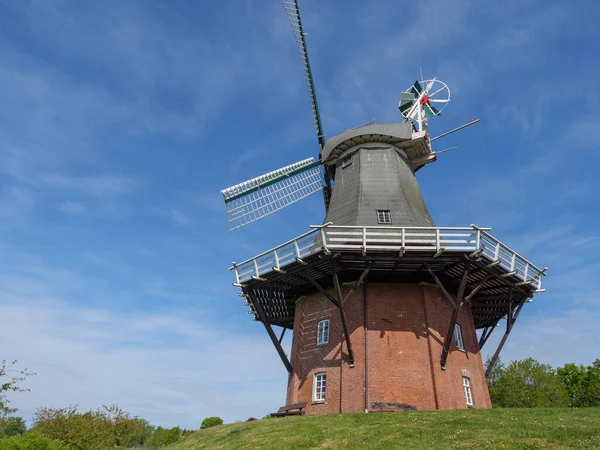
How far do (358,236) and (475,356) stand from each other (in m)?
7.53

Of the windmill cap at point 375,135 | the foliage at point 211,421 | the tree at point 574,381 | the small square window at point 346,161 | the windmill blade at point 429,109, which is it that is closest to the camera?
the windmill cap at point 375,135

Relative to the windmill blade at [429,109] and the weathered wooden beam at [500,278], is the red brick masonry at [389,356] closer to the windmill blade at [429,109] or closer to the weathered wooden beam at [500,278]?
the weathered wooden beam at [500,278]

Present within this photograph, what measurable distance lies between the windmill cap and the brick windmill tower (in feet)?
3.44

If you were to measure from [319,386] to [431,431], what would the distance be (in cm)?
706

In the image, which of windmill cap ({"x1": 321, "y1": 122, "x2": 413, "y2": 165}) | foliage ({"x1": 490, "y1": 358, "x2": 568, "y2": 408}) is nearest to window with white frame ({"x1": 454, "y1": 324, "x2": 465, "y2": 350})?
windmill cap ({"x1": 321, "y1": 122, "x2": 413, "y2": 165})

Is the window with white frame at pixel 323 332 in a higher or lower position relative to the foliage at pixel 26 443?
higher

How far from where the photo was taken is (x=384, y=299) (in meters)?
17.8

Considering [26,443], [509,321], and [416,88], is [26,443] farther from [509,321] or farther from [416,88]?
[416,88]

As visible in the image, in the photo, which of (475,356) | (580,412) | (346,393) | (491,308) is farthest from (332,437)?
(491,308)

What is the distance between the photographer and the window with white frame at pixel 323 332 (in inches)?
711

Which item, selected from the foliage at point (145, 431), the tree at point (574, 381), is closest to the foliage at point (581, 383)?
the tree at point (574, 381)

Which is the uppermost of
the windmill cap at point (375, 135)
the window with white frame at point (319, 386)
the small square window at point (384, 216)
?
the windmill cap at point (375, 135)

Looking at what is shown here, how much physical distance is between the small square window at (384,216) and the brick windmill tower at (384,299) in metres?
0.04

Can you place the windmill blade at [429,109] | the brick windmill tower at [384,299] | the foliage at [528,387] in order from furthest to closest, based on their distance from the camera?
the foliage at [528,387] → the windmill blade at [429,109] → the brick windmill tower at [384,299]
